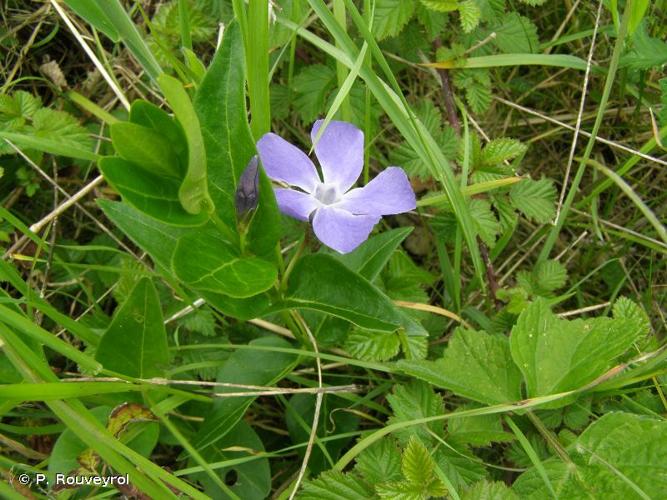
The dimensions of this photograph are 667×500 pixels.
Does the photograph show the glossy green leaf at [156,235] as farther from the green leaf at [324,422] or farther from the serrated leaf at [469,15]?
the serrated leaf at [469,15]

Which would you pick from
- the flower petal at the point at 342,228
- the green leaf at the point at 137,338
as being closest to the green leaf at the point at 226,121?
the flower petal at the point at 342,228

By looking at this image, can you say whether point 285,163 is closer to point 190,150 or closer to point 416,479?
point 190,150

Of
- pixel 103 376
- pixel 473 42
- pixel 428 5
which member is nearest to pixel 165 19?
pixel 428 5

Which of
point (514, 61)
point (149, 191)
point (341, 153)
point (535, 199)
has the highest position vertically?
point (149, 191)

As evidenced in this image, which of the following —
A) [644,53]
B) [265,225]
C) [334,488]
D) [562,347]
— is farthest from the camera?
[644,53]

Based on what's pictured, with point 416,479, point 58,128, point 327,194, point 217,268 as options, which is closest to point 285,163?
point 327,194

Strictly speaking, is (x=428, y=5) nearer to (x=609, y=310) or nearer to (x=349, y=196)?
(x=349, y=196)

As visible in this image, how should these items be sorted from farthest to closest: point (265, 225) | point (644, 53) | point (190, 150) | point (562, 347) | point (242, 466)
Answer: point (644, 53) → point (242, 466) → point (562, 347) → point (265, 225) → point (190, 150)
